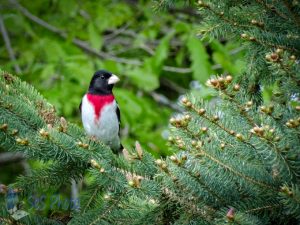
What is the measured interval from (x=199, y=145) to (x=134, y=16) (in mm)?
5888

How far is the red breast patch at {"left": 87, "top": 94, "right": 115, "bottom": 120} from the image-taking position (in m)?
4.64

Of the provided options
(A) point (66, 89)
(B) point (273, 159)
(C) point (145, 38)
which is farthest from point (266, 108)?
(C) point (145, 38)

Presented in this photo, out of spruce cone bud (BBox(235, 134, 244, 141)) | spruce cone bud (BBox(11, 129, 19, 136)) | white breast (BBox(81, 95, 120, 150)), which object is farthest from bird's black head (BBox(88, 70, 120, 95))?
spruce cone bud (BBox(235, 134, 244, 141))

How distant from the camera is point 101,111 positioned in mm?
4656

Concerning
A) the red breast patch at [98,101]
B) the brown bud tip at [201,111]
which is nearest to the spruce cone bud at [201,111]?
the brown bud tip at [201,111]

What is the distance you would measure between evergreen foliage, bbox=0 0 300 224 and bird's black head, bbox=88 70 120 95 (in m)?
2.04

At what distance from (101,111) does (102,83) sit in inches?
14.2

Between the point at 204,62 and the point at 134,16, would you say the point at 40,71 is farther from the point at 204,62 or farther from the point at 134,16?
the point at 134,16

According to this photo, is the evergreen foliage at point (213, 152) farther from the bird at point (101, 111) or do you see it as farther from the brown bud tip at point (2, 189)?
the bird at point (101, 111)

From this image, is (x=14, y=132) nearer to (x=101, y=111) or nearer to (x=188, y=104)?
(x=188, y=104)

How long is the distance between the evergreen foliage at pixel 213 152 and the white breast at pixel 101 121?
1.81 metres

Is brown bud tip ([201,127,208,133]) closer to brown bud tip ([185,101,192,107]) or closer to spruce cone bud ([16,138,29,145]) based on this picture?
brown bud tip ([185,101,192,107])

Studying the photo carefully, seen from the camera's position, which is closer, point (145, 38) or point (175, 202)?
point (175, 202)

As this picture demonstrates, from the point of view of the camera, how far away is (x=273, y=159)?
2.00m
